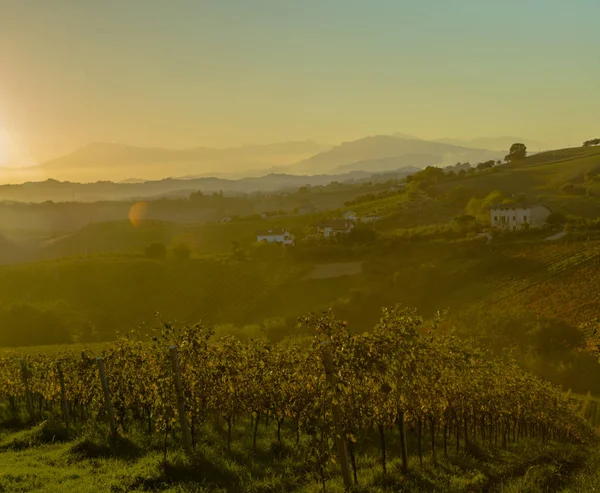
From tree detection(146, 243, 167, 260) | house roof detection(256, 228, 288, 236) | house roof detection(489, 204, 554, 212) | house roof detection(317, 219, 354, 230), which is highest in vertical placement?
house roof detection(489, 204, 554, 212)

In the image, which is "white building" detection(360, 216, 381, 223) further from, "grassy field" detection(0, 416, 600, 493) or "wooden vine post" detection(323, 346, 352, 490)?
"wooden vine post" detection(323, 346, 352, 490)

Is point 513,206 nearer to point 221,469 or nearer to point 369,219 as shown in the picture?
point 369,219

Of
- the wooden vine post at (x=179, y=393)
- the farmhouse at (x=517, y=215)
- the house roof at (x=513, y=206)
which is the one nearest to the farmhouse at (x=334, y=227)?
the farmhouse at (x=517, y=215)

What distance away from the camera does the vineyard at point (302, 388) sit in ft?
42.4

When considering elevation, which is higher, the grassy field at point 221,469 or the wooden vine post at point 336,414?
the wooden vine post at point 336,414

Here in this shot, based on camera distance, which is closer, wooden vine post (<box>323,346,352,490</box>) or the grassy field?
wooden vine post (<box>323,346,352,490</box>)

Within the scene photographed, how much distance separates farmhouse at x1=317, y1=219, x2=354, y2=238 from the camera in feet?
361

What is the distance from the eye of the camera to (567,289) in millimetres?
69250

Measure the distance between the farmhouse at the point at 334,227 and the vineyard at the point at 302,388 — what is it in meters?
84.8

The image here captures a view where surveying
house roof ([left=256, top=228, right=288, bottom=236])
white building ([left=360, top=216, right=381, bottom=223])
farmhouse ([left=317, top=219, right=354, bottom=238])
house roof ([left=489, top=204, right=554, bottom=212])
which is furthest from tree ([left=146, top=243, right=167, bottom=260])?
house roof ([left=489, top=204, right=554, bottom=212])

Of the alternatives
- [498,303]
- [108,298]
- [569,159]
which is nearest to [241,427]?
[498,303]

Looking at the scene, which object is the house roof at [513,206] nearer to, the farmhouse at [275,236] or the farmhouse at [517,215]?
the farmhouse at [517,215]

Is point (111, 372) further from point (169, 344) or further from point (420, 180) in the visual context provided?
point (420, 180)

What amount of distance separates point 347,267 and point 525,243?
87.1 ft
